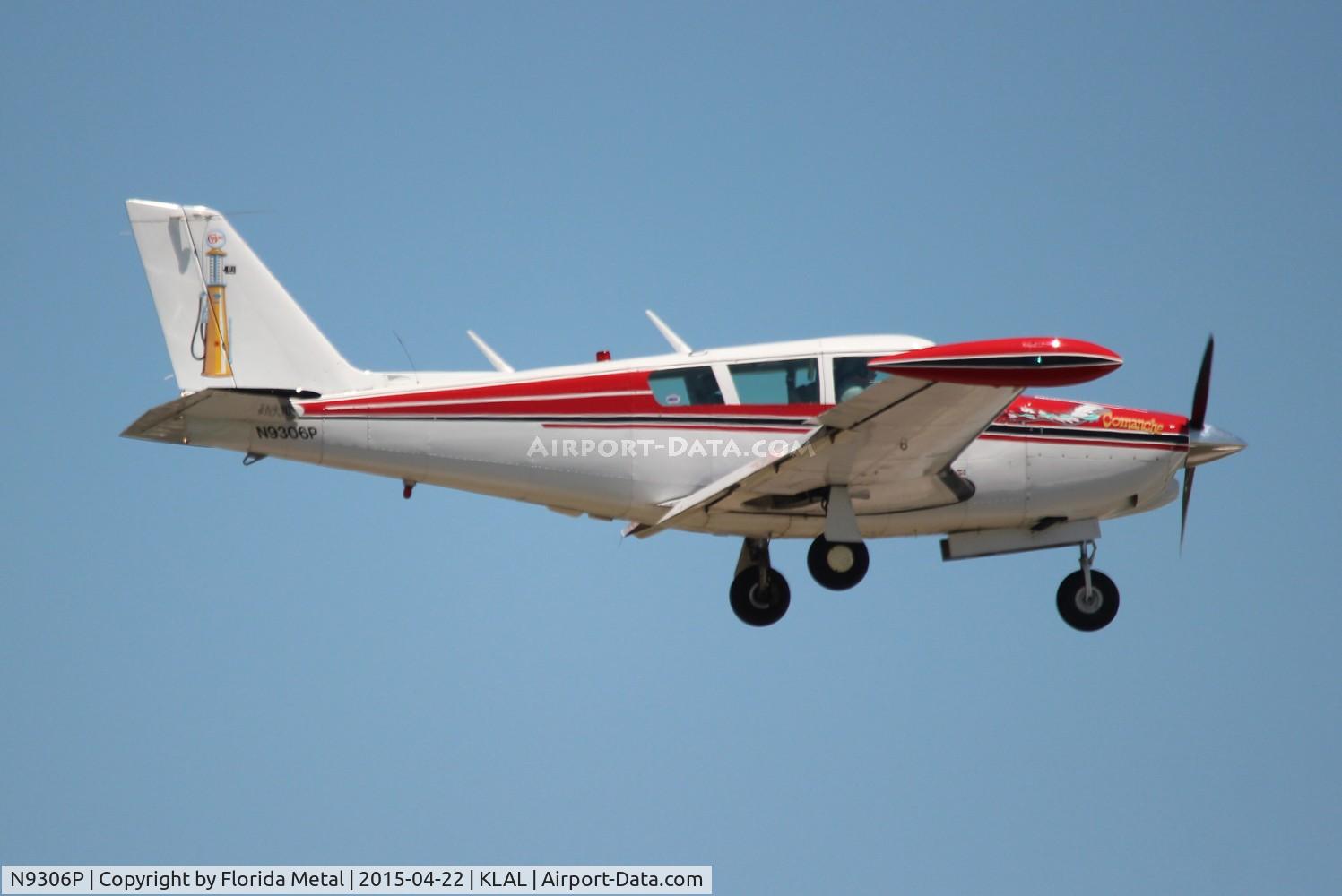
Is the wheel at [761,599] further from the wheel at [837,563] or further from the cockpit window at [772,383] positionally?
the cockpit window at [772,383]

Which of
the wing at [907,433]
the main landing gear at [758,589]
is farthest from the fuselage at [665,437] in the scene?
the main landing gear at [758,589]

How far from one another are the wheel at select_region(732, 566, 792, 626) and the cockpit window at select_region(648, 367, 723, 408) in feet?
7.20

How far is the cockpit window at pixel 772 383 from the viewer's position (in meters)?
16.5

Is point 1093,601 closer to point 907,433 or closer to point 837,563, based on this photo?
point 837,563

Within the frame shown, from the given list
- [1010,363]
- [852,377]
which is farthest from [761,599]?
[1010,363]

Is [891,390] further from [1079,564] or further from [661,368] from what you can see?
[1079,564]

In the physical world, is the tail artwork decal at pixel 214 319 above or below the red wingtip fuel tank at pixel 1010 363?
above

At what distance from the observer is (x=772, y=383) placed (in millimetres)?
16484

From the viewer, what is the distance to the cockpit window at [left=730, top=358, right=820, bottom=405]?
54.0ft

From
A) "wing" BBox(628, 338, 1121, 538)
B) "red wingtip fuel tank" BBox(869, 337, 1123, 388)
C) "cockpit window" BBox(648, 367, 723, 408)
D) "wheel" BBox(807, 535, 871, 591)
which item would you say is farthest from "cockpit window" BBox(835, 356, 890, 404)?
"red wingtip fuel tank" BBox(869, 337, 1123, 388)

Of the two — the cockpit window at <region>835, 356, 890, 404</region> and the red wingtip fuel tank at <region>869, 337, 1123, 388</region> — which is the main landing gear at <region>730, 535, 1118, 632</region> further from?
the red wingtip fuel tank at <region>869, 337, 1123, 388</region>

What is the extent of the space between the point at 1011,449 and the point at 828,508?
2.05 metres

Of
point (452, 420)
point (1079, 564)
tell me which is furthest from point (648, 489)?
point (1079, 564)

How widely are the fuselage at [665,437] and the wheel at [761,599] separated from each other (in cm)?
78
